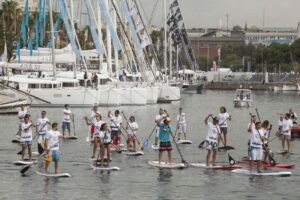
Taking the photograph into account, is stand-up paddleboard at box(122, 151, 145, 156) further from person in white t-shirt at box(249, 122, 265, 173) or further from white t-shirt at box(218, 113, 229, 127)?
person in white t-shirt at box(249, 122, 265, 173)

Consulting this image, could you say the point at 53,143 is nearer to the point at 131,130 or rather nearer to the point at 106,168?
the point at 106,168

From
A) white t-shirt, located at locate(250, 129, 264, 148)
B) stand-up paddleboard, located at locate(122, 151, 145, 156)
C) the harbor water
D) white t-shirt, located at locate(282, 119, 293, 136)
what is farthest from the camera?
white t-shirt, located at locate(282, 119, 293, 136)

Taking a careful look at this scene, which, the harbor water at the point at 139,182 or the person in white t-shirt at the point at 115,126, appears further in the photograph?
the person in white t-shirt at the point at 115,126

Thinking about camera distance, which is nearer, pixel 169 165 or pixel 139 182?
pixel 139 182

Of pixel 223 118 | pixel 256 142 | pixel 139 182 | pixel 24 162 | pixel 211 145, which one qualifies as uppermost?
pixel 223 118

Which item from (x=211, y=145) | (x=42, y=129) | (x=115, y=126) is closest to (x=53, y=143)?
(x=42, y=129)

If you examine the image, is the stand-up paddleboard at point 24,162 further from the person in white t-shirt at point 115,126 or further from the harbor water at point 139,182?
the person in white t-shirt at point 115,126

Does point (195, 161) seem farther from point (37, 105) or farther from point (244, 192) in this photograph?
point (37, 105)

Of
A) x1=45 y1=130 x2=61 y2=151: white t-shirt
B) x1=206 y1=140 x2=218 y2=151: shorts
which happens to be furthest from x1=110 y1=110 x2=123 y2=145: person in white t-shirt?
x1=45 y1=130 x2=61 y2=151: white t-shirt

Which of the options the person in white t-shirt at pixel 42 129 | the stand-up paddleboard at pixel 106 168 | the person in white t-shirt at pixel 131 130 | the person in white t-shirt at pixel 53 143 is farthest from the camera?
the person in white t-shirt at pixel 131 130

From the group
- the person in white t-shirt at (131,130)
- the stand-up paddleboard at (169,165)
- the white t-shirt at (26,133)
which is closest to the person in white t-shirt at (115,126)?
the person in white t-shirt at (131,130)

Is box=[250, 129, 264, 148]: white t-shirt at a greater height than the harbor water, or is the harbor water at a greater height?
box=[250, 129, 264, 148]: white t-shirt

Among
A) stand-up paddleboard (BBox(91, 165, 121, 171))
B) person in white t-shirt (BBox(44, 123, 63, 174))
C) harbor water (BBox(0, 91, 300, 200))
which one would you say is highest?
person in white t-shirt (BBox(44, 123, 63, 174))

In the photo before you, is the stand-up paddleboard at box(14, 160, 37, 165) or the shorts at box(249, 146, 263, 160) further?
the stand-up paddleboard at box(14, 160, 37, 165)
